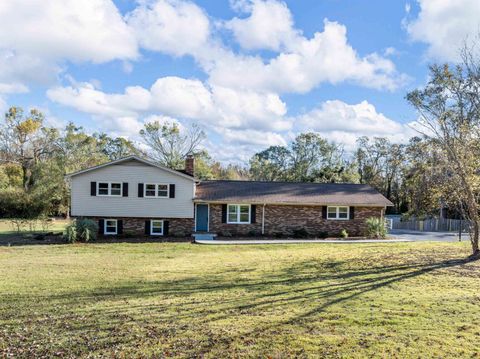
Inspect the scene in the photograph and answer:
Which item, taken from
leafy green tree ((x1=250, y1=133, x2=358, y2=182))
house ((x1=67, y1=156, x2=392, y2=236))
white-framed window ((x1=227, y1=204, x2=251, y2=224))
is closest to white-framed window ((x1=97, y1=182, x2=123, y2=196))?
house ((x1=67, y1=156, x2=392, y2=236))

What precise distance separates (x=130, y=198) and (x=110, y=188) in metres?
1.39

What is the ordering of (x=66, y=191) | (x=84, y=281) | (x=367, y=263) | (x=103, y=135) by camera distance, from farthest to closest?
(x=103, y=135), (x=66, y=191), (x=367, y=263), (x=84, y=281)

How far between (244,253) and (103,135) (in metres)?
44.4

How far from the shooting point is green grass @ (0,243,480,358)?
631 cm

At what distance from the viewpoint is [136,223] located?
26.0 metres

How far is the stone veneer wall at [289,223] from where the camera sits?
26.7 m

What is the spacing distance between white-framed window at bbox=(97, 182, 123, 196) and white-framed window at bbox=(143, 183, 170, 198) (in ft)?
5.21

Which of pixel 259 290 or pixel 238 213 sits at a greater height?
pixel 238 213

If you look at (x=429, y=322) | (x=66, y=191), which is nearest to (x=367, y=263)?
(x=429, y=322)

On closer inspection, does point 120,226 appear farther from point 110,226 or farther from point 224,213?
point 224,213

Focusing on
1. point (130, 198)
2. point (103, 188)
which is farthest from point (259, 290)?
point (103, 188)

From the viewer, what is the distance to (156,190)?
85.6 ft

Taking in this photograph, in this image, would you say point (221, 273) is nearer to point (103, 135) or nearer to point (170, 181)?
point (170, 181)

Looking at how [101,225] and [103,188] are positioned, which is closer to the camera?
[101,225]
